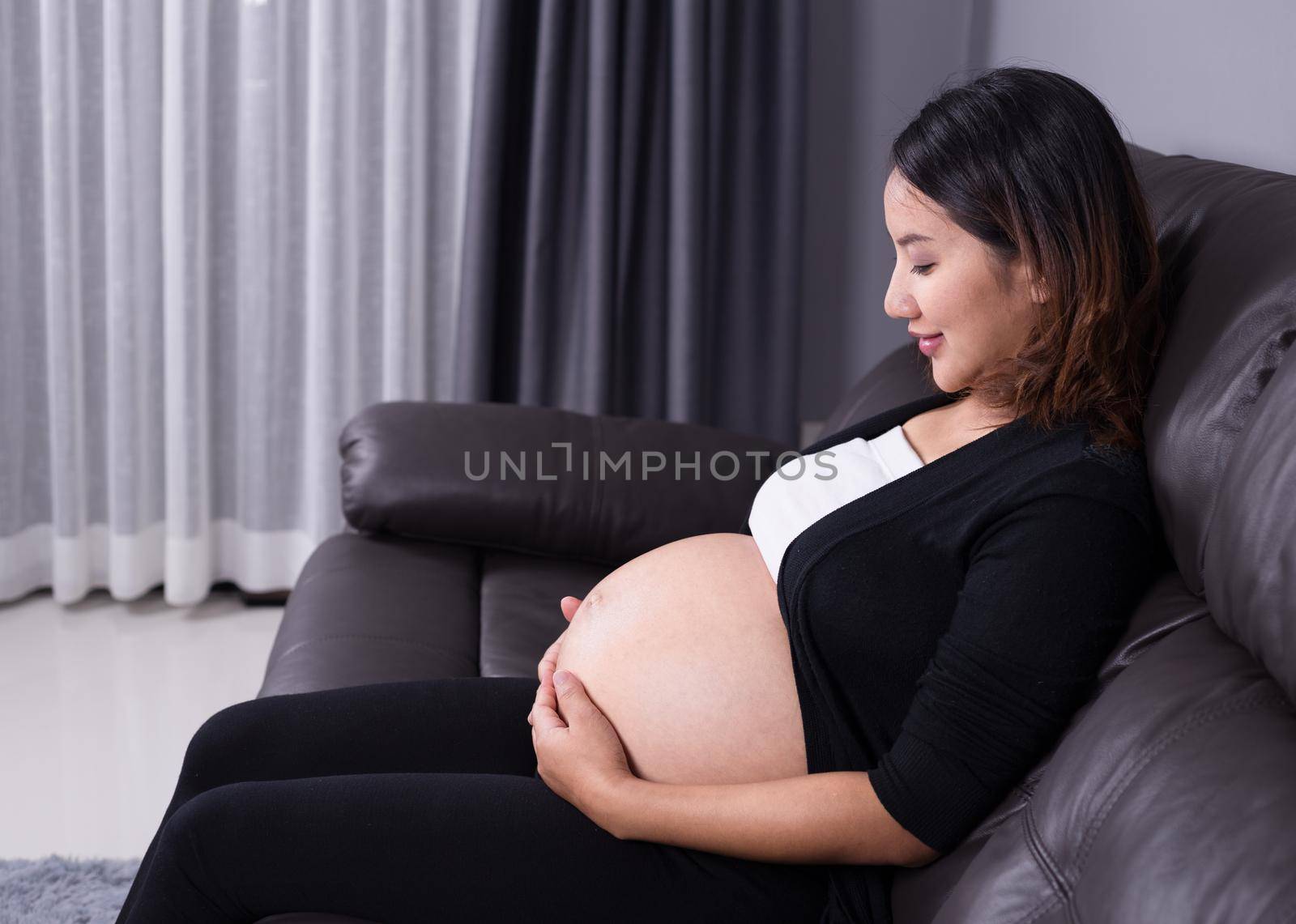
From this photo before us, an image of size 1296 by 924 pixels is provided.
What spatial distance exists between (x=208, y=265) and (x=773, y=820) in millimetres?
2102

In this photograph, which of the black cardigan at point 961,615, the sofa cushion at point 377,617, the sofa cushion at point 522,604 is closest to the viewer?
the black cardigan at point 961,615

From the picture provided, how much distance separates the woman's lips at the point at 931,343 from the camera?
3.72ft

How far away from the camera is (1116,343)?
1047 millimetres

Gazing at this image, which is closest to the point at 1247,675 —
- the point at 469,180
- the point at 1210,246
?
the point at 1210,246

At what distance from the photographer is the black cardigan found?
91 centimetres

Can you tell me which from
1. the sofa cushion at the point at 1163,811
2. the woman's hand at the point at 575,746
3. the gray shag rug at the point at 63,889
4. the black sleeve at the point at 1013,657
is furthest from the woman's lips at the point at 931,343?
the gray shag rug at the point at 63,889

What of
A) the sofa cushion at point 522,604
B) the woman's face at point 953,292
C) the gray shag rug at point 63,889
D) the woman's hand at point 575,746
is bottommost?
the gray shag rug at point 63,889

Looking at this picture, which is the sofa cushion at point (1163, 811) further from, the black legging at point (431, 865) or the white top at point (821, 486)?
the white top at point (821, 486)

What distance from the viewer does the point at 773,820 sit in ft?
3.22

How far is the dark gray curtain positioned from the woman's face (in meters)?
1.49

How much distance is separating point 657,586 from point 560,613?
0.58 metres

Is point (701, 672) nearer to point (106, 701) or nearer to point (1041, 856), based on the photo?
point (1041, 856)

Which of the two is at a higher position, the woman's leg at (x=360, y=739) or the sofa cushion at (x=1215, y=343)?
the sofa cushion at (x=1215, y=343)

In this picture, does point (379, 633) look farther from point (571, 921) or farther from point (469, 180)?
point (469, 180)
